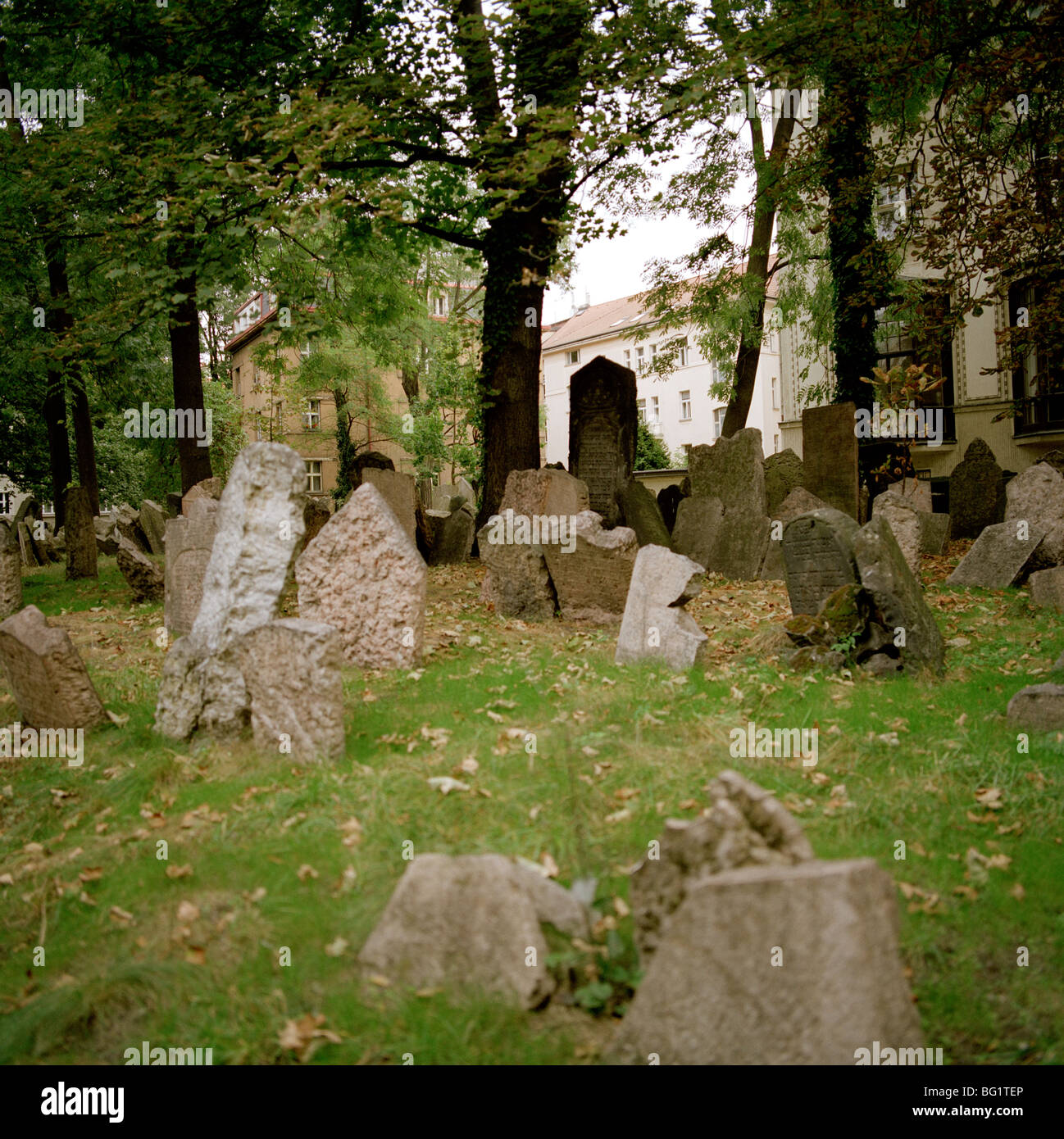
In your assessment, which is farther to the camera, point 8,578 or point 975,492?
point 975,492

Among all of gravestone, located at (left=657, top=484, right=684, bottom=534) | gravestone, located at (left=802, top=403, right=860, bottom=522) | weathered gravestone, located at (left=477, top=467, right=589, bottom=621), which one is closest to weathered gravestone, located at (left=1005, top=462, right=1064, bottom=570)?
gravestone, located at (left=802, top=403, right=860, bottom=522)

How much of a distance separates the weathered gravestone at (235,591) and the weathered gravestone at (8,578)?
5.13 m

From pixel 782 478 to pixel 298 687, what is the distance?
10678mm

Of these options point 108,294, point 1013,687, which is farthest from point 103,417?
point 1013,687

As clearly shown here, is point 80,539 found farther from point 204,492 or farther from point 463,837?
point 463,837

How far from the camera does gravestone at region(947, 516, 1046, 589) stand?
33.0ft

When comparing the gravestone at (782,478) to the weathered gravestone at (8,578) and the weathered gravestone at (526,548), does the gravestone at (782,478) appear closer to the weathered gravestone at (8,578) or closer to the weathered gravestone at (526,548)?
the weathered gravestone at (526,548)

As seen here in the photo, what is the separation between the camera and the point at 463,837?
4367 millimetres

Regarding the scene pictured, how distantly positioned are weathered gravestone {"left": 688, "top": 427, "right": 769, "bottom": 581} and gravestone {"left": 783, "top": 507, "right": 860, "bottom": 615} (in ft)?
12.0

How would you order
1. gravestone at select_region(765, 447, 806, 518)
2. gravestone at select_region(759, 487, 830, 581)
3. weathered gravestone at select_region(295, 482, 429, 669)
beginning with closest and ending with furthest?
1. weathered gravestone at select_region(295, 482, 429, 669)
2. gravestone at select_region(759, 487, 830, 581)
3. gravestone at select_region(765, 447, 806, 518)

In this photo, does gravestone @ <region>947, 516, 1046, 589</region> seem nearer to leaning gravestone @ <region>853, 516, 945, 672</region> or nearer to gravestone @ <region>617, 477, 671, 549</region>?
leaning gravestone @ <region>853, 516, 945, 672</region>

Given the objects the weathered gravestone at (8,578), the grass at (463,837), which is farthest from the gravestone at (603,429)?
the weathered gravestone at (8,578)

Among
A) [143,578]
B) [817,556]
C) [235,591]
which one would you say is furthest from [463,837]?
[143,578]

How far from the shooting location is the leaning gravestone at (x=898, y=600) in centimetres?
702
